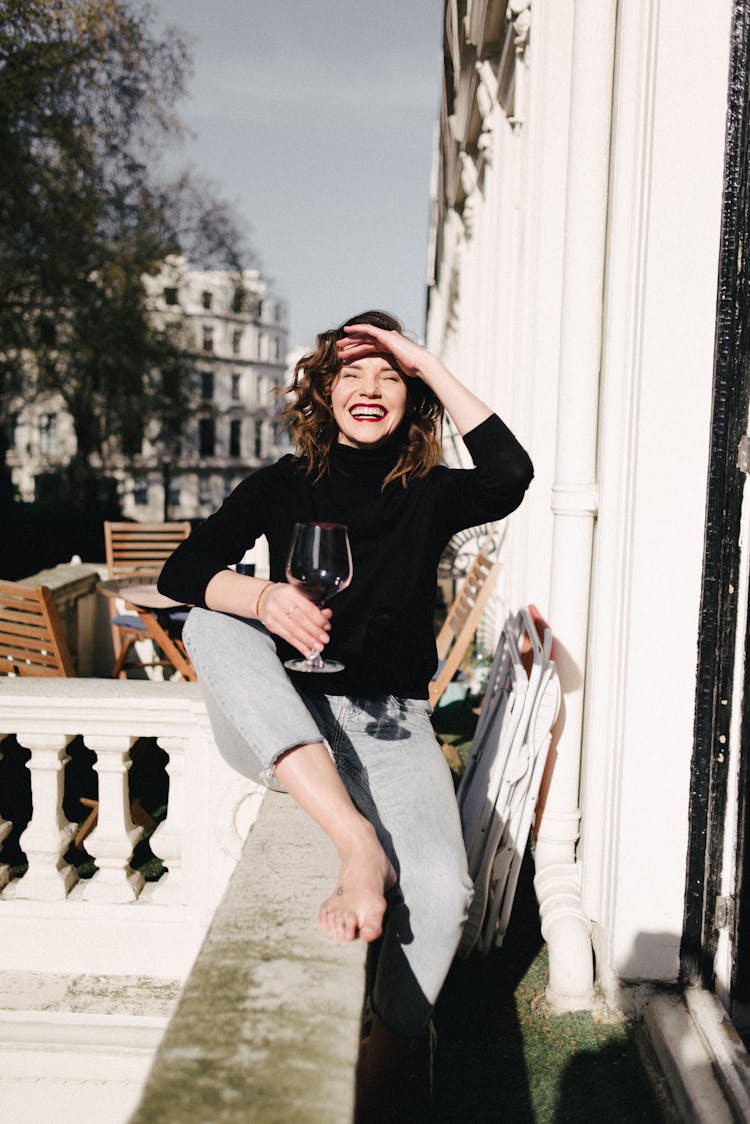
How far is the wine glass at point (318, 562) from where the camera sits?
2.26 meters

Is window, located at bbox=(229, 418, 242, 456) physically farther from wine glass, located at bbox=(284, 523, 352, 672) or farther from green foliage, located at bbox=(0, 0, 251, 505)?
wine glass, located at bbox=(284, 523, 352, 672)

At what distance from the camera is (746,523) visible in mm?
2408

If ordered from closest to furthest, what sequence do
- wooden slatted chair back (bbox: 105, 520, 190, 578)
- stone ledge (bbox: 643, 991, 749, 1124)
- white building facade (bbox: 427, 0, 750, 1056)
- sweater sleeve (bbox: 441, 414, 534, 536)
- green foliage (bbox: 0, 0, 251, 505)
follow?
stone ledge (bbox: 643, 991, 749, 1124) < white building facade (bbox: 427, 0, 750, 1056) < sweater sleeve (bbox: 441, 414, 534, 536) < wooden slatted chair back (bbox: 105, 520, 190, 578) < green foliage (bbox: 0, 0, 251, 505)

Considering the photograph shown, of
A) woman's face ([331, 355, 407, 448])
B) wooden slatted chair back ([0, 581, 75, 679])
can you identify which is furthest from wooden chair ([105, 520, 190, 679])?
woman's face ([331, 355, 407, 448])

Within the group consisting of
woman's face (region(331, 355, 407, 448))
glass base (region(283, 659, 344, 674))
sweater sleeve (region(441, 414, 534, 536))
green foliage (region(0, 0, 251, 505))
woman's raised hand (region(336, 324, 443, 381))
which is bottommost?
glass base (region(283, 659, 344, 674))

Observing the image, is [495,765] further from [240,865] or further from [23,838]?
[23,838]

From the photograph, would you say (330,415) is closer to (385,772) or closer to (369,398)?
(369,398)

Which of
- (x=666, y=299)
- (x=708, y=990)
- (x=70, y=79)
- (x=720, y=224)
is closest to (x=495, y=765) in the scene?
(x=708, y=990)

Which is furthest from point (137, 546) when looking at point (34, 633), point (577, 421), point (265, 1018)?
point (265, 1018)

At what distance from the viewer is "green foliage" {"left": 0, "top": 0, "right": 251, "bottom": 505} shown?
1443 centimetres

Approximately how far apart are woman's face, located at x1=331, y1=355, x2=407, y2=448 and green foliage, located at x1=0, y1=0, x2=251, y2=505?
12.9 metres

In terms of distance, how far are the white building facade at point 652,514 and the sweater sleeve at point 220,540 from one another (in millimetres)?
940

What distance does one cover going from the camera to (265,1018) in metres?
1.51

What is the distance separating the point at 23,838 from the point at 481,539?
19.9 feet
